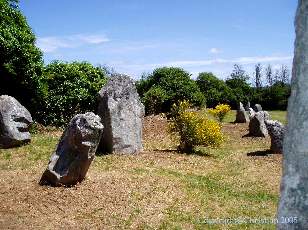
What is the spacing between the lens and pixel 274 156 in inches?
709

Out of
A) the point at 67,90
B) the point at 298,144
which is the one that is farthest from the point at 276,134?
the point at 298,144

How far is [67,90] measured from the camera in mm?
24656

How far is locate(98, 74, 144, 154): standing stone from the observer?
1599cm

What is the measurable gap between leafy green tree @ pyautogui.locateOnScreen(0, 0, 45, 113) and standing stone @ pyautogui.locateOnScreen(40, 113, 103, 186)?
10962mm

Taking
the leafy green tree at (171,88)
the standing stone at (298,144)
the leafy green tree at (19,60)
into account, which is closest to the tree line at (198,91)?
the leafy green tree at (171,88)

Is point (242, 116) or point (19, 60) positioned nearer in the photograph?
point (19, 60)

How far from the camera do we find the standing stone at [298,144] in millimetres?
2857

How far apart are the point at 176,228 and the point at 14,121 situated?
31.0 feet

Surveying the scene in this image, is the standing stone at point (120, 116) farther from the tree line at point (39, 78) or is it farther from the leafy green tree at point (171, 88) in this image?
the leafy green tree at point (171, 88)

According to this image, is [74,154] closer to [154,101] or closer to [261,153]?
[261,153]

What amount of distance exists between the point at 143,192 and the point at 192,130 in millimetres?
6591

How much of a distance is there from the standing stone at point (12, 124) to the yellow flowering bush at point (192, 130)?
5.65 m

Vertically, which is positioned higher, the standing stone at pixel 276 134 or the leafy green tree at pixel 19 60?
the leafy green tree at pixel 19 60

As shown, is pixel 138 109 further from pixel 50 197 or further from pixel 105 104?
pixel 50 197
